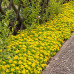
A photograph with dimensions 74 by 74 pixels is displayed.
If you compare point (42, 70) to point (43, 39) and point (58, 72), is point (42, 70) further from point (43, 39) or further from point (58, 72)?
point (43, 39)

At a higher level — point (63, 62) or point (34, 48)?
point (34, 48)

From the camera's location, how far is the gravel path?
9.96ft

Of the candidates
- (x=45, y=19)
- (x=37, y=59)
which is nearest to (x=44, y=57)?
(x=37, y=59)

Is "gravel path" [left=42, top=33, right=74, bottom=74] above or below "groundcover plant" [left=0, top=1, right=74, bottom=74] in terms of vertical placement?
below

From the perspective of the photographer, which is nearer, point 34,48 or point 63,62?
point 63,62

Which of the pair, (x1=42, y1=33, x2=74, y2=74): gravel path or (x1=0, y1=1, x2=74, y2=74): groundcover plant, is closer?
(x1=0, y1=1, x2=74, y2=74): groundcover plant

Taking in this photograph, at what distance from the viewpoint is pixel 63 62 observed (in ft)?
10.9

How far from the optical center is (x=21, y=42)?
3625 millimetres

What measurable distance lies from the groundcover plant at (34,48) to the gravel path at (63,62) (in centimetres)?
13

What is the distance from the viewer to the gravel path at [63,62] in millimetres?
3035

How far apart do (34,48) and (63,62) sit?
2.45 feet

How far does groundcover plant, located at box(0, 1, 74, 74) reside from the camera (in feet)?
9.20

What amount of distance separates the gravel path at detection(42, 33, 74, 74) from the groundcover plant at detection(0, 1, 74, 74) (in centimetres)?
13

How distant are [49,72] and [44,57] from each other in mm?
470
